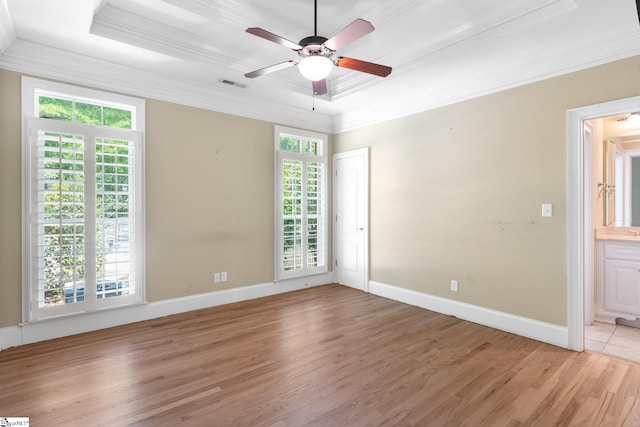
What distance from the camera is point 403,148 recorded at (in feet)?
14.5

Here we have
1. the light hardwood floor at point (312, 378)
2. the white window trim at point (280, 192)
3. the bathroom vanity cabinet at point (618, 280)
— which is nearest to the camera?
the light hardwood floor at point (312, 378)

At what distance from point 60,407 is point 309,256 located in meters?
3.47

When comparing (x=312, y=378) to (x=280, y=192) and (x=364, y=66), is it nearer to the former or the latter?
(x=364, y=66)

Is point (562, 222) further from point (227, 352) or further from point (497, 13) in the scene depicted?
point (227, 352)

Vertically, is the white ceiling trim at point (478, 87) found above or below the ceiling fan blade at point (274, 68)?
above

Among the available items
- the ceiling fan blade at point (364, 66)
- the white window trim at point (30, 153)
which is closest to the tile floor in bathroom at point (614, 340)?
the ceiling fan blade at point (364, 66)

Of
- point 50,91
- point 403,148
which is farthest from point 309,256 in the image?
point 50,91

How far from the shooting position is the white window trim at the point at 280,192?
A: 4.77m

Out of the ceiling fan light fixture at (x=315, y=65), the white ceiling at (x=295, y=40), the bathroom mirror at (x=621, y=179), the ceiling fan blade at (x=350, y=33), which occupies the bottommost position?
the bathroom mirror at (x=621, y=179)

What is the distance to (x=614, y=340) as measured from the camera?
3.17 metres

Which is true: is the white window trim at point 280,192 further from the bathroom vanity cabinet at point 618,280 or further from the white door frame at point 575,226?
the bathroom vanity cabinet at point 618,280

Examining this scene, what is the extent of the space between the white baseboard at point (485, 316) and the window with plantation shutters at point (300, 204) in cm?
121

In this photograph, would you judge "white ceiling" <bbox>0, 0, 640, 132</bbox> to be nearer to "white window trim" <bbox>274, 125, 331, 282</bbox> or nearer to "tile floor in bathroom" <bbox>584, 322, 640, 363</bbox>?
"white window trim" <bbox>274, 125, 331, 282</bbox>

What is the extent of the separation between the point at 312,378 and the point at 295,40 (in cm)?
309
